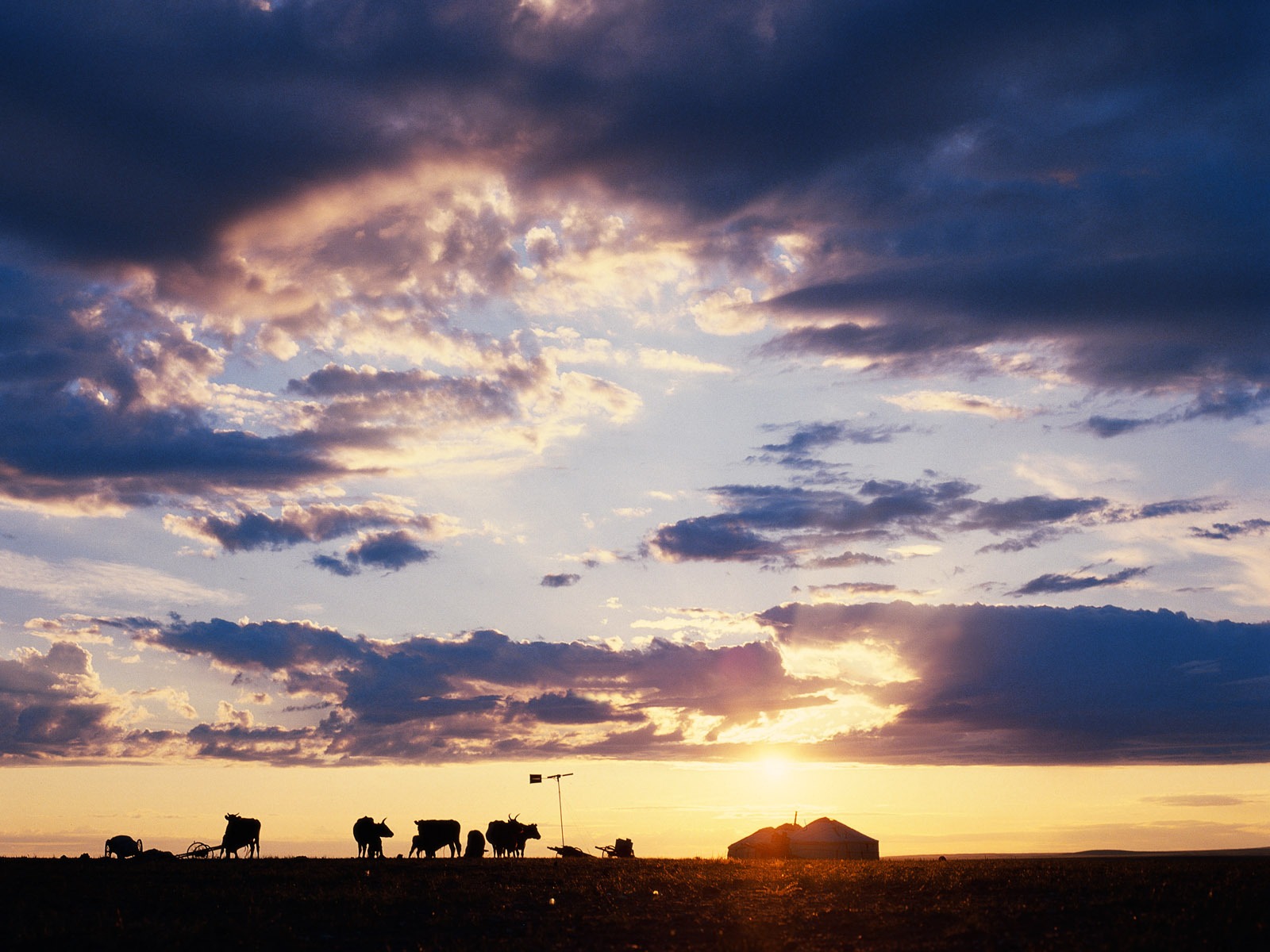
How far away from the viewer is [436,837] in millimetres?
68438

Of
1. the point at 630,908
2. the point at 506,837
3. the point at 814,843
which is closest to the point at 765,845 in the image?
the point at 814,843

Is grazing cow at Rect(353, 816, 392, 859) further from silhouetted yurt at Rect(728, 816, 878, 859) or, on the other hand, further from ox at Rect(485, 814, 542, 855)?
silhouetted yurt at Rect(728, 816, 878, 859)

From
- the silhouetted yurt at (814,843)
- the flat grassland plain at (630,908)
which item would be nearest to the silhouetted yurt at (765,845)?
the silhouetted yurt at (814,843)

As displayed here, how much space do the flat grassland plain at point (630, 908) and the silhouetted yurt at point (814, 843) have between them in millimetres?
65616

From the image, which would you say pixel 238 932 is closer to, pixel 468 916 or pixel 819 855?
A: pixel 468 916

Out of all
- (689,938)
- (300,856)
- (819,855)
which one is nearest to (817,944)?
(689,938)

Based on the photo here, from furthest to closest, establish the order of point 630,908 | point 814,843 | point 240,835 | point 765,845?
point 814,843, point 765,845, point 240,835, point 630,908

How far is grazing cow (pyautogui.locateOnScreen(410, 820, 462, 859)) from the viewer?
222 ft

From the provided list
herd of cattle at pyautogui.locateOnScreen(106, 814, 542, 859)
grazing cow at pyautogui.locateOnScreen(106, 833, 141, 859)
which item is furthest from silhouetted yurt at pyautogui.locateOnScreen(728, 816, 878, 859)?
grazing cow at pyautogui.locateOnScreen(106, 833, 141, 859)

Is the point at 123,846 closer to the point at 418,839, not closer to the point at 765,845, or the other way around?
the point at 418,839

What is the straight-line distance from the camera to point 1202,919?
31.1 meters

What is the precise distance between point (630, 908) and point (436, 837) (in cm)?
3524

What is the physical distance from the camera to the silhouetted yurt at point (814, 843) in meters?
110

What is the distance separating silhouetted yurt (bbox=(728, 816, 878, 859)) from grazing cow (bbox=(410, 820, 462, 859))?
4518 centimetres
